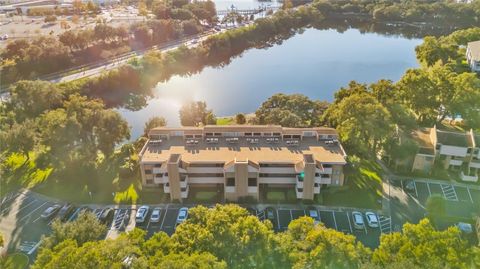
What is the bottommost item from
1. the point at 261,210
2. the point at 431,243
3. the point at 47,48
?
the point at 261,210

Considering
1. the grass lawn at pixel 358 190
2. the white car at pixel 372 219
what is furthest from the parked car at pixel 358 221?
the grass lawn at pixel 358 190

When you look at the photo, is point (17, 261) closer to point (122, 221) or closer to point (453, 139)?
point (122, 221)

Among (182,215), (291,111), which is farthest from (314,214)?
(291,111)

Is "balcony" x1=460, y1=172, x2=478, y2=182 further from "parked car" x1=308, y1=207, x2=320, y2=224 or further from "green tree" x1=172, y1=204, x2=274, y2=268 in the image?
"green tree" x1=172, y1=204, x2=274, y2=268

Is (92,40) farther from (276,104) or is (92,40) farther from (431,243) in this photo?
(431,243)

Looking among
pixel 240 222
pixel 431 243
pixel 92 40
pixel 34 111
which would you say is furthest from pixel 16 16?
pixel 431 243
